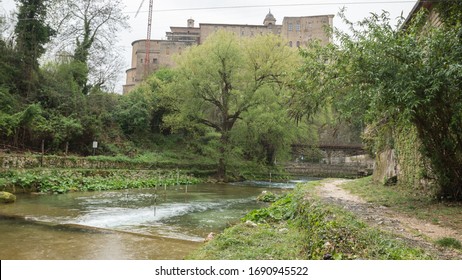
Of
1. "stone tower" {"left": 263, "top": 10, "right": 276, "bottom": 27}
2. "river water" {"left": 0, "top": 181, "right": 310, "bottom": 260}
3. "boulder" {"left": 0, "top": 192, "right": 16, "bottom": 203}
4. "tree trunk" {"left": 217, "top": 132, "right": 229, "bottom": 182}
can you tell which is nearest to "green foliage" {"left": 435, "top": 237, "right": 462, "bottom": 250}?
"river water" {"left": 0, "top": 181, "right": 310, "bottom": 260}

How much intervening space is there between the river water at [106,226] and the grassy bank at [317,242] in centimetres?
131

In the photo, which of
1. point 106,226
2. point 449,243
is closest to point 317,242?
point 449,243

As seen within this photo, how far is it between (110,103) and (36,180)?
16.4m

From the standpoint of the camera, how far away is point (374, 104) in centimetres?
766

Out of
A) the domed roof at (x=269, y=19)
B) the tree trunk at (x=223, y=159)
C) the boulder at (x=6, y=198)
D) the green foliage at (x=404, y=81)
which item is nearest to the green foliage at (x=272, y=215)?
the green foliage at (x=404, y=81)

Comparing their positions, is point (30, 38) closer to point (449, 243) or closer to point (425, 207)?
point (425, 207)

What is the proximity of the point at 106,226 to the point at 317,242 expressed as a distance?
21.0 ft

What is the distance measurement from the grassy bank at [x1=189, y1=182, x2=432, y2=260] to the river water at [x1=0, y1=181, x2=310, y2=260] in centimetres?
131

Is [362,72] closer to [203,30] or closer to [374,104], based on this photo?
[374,104]

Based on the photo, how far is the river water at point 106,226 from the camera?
7.04 m

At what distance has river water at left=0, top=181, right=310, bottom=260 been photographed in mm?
7035

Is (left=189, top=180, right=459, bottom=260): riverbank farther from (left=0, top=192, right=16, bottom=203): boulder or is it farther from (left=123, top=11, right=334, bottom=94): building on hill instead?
(left=123, top=11, right=334, bottom=94): building on hill

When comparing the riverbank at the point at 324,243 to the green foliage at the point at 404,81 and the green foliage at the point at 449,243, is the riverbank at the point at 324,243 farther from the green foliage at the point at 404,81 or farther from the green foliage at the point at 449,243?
the green foliage at the point at 404,81
